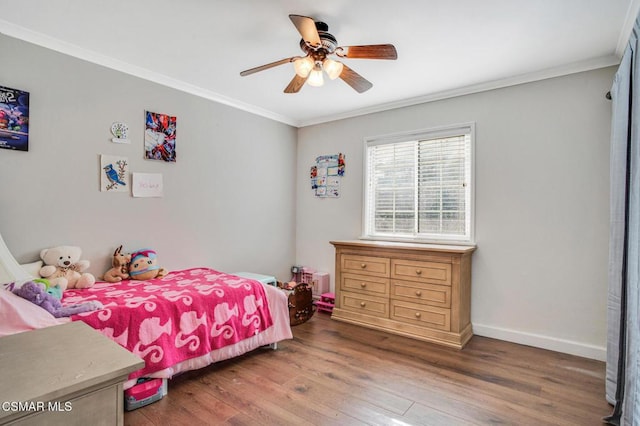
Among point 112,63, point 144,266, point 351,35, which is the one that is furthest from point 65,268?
point 351,35

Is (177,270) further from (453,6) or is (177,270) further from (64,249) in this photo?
(453,6)

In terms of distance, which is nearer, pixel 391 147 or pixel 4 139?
pixel 4 139

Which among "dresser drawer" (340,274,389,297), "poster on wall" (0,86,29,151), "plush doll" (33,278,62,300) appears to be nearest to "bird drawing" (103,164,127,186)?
"poster on wall" (0,86,29,151)

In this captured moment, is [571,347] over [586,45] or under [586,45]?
under

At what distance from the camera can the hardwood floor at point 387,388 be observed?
1.95 meters

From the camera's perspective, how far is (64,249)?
2.52 meters

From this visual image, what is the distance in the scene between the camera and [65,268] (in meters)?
2.52

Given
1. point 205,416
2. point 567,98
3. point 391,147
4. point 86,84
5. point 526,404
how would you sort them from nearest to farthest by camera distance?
1. point 205,416
2. point 526,404
3. point 86,84
4. point 567,98
5. point 391,147

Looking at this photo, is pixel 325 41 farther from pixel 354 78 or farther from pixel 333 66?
pixel 354 78

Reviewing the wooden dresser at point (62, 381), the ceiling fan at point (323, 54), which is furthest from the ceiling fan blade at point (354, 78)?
the wooden dresser at point (62, 381)

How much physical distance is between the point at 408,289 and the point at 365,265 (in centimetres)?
52

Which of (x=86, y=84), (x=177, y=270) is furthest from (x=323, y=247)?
(x=86, y=84)

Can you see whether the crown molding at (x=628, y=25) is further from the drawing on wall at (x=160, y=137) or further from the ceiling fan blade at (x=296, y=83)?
the drawing on wall at (x=160, y=137)

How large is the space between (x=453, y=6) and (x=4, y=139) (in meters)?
3.17
